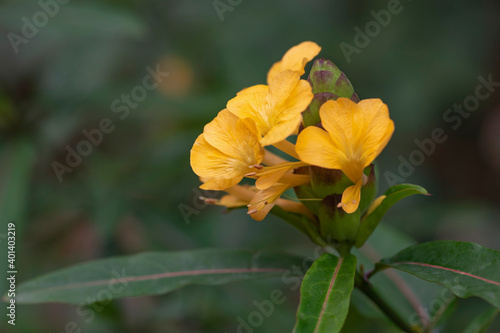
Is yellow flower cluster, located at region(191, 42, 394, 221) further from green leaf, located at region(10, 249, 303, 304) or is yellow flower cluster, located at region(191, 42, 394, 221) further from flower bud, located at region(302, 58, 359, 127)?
green leaf, located at region(10, 249, 303, 304)

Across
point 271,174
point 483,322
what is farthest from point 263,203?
point 483,322

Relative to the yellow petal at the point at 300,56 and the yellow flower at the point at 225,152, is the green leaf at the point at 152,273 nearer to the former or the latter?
the yellow flower at the point at 225,152

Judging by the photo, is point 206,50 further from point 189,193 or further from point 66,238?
point 66,238

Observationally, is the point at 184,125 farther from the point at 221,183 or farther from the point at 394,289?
the point at 221,183

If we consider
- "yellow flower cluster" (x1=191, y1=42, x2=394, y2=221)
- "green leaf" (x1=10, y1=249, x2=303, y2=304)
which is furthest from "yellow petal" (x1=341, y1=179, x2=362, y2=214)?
"green leaf" (x1=10, y1=249, x2=303, y2=304)

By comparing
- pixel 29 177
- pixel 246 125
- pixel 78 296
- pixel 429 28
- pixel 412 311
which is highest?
pixel 429 28

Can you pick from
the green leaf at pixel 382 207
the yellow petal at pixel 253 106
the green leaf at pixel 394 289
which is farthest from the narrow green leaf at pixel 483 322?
the yellow petal at pixel 253 106

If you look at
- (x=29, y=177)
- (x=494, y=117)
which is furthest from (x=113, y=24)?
(x=494, y=117)
